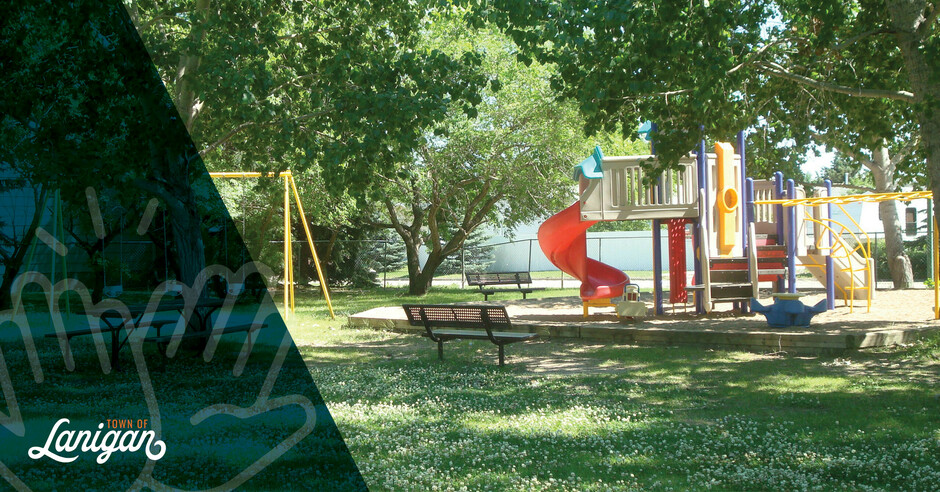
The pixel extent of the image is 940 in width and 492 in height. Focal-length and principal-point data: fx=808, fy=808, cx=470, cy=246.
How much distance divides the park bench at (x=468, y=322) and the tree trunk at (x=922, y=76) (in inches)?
211

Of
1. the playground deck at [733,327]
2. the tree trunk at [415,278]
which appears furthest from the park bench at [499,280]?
the playground deck at [733,327]

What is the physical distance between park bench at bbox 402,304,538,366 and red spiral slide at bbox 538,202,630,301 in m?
5.48

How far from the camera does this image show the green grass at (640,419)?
18.6 ft

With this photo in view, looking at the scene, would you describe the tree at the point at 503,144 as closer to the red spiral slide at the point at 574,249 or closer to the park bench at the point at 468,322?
the red spiral slide at the point at 574,249

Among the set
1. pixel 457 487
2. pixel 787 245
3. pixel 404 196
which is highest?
pixel 404 196

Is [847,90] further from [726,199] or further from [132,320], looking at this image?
[132,320]

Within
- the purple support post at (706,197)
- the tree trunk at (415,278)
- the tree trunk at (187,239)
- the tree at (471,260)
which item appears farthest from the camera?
the tree at (471,260)

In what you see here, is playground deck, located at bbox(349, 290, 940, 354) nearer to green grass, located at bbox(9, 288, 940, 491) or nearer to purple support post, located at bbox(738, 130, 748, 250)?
green grass, located at bbox(9, 288, 940, 491)

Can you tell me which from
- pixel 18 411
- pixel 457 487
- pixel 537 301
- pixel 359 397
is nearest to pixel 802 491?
pixel 457 487

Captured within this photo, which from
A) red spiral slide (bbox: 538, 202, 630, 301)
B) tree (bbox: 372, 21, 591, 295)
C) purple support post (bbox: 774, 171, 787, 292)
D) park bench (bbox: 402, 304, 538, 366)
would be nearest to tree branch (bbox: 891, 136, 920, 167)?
purple support post (bbox: 774, 171, 787, 292)

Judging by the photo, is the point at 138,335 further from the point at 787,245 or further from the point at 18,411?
the point at 787,245

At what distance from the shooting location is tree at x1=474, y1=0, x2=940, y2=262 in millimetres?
10117

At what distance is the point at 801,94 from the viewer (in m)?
14.0

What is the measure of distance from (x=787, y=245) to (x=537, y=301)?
6.90m
